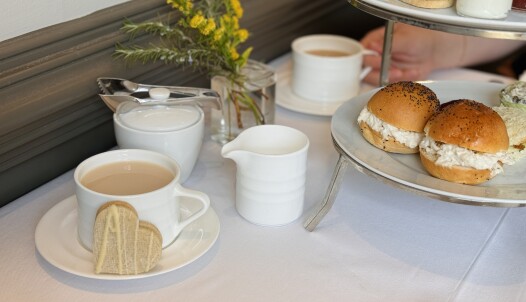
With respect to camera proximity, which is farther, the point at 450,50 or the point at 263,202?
the point at 450,50

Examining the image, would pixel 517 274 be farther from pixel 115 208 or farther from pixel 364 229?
pixel 115 208

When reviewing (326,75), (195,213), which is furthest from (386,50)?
(195,213)

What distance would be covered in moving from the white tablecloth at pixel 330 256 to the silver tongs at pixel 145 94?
0.10 metres

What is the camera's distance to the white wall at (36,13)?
Answer: 63cm

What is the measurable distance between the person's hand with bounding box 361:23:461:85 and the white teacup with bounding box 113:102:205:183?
1.28ft

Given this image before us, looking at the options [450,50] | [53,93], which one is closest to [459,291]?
[53,93]

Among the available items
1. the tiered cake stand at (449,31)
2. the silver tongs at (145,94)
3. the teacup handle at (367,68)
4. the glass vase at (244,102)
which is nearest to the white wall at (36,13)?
the silver tongs at (145,94)

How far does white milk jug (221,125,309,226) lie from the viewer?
0.63 m

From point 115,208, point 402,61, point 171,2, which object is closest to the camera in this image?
point 115,208

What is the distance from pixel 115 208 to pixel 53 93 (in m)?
0.19

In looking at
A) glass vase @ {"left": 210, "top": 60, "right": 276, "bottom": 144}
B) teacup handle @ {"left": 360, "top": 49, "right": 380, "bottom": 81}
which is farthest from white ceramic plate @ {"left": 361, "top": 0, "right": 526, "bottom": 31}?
teacup handle @ {"left": 360, "top": 49, "right": 380, "bottom": 81}

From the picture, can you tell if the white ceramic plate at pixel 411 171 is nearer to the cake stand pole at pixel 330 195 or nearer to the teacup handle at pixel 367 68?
the cake stand pole at pixel 330 195

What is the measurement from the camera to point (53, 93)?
26.2 inches

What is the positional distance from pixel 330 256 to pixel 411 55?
0.49m
